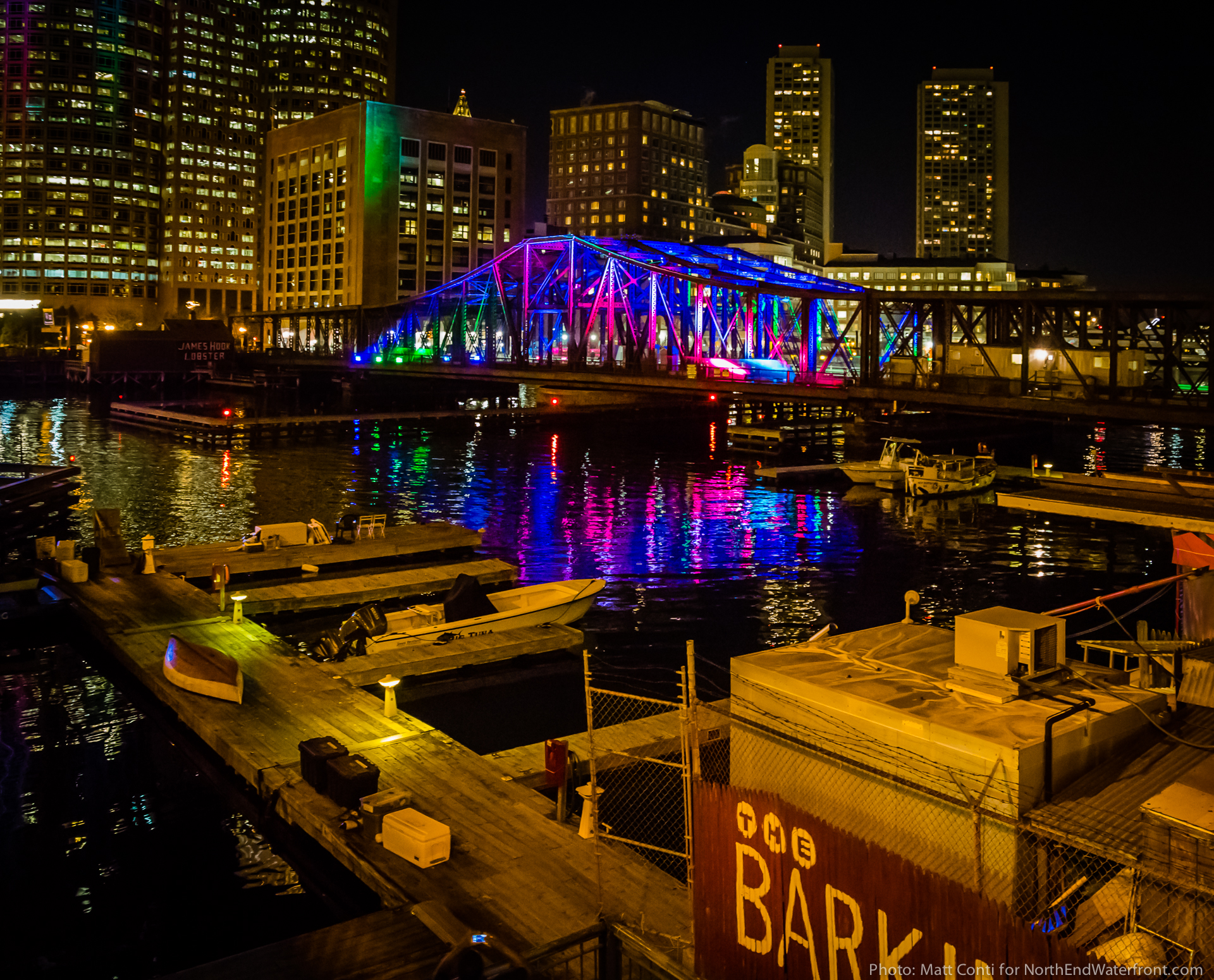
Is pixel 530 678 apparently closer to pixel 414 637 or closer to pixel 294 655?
pixel 414 637

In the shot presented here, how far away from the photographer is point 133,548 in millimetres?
40469

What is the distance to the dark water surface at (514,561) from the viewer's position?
15.7 m

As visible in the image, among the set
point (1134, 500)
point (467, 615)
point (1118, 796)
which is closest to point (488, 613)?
point (467, 615)

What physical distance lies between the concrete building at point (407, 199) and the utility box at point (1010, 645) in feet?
597

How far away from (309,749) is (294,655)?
286 inches

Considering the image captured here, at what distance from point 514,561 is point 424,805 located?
24950mm

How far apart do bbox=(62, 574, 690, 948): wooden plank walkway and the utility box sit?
4172mm

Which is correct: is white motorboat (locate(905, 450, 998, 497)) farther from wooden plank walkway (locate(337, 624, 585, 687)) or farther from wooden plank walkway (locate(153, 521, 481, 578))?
wooden plank walkway (locate(337, 624, 585, 687))

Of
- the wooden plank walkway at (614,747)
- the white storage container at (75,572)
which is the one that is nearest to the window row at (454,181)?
the white storage container at (75,572)

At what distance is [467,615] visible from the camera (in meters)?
25.8

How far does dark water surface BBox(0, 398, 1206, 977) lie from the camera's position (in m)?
15.7

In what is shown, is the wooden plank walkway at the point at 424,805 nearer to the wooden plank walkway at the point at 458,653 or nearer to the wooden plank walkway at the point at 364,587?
the wooden plank walkway at the point at 458,653

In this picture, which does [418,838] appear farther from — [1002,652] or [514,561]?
[514,561]

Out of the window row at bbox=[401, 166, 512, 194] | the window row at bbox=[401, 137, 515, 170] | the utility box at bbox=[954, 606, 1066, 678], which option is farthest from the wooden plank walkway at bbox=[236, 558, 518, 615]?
the window row at bbox=[401, 137, 515, 170]
